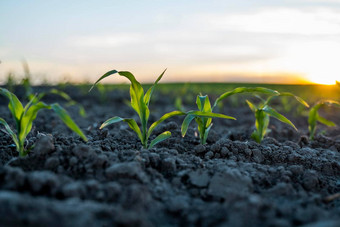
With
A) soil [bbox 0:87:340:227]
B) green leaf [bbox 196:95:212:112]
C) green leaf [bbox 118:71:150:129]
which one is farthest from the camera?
green leaf [bbox 196:95:212:112]

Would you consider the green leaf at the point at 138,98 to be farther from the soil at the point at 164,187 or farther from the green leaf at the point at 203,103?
the green leaf at the point at 203,103

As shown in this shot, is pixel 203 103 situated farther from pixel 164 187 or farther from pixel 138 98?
pixel 164 187

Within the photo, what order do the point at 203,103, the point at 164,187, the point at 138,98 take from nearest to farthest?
the point at 164,187 → the point at 138,98 → the point at 203,103

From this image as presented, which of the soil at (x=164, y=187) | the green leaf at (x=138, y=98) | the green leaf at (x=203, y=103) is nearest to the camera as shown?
the soil at (x=164, y=187)

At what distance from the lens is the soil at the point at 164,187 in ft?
3.92

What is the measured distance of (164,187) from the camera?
1.58 meters

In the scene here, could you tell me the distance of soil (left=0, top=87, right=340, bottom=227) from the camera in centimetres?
119

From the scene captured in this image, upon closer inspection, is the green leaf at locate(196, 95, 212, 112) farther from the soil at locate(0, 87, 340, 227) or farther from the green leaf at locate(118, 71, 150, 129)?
the green leaf at locate(118, 71, 150, 129)

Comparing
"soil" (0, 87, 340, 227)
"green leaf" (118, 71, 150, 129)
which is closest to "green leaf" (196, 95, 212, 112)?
"soil" (0, 87, 340, 227)

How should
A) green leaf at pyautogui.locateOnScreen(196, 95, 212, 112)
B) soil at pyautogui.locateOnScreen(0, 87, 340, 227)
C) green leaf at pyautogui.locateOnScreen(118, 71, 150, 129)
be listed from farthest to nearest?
green leaf at pyautogui.locateOnScreen(196, 95, 212, 112), green leaf at pyautogui.locateOnScreen(118, 71, 150, 129), soil at pyautogui.locateOnScreen(0, 87, 340, 227)

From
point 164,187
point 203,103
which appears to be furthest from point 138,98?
point 164,187

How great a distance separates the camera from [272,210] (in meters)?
1.32

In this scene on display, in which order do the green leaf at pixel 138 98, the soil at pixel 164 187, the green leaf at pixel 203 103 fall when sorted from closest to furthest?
the soil at pixel 164 187, the green leaf at pixel 138 98, the green leaf at pixel 203 103

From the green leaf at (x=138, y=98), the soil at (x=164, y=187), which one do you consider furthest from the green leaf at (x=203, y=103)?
the green leaf at (x=138, y=98)
